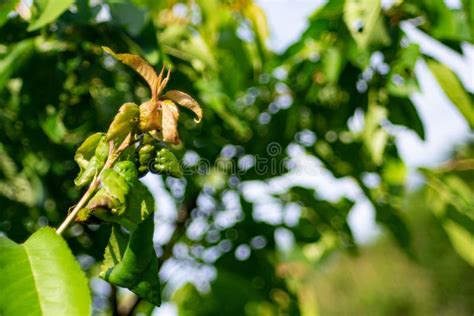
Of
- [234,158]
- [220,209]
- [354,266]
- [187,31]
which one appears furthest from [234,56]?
[354,266]

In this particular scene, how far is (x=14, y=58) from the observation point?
1066 mm

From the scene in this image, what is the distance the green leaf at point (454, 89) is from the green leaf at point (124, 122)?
66cm

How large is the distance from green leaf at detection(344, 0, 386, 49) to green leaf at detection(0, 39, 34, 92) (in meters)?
0.50

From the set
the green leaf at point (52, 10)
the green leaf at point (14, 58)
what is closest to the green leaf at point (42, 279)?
the green leaf at point (52, 10)

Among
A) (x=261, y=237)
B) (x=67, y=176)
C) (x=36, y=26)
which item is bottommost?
(x=261, y=237)

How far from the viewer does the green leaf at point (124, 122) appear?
24.3 inches

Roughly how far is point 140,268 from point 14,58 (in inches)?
22.5

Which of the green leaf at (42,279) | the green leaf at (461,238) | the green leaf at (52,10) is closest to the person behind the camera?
A: the green leaf at (42,279)

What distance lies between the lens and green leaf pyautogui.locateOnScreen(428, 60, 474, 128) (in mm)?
1105

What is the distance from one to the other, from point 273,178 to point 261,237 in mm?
135

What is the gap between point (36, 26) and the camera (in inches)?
34.8

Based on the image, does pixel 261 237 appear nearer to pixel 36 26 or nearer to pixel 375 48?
pixel 375 48

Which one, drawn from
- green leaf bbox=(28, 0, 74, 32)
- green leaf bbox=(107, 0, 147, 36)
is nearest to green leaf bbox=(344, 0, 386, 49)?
green leaf bbox=(107, 0, 147, 36)

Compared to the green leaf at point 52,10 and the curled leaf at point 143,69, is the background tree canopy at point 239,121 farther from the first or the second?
the curled leaf at point 143,69
